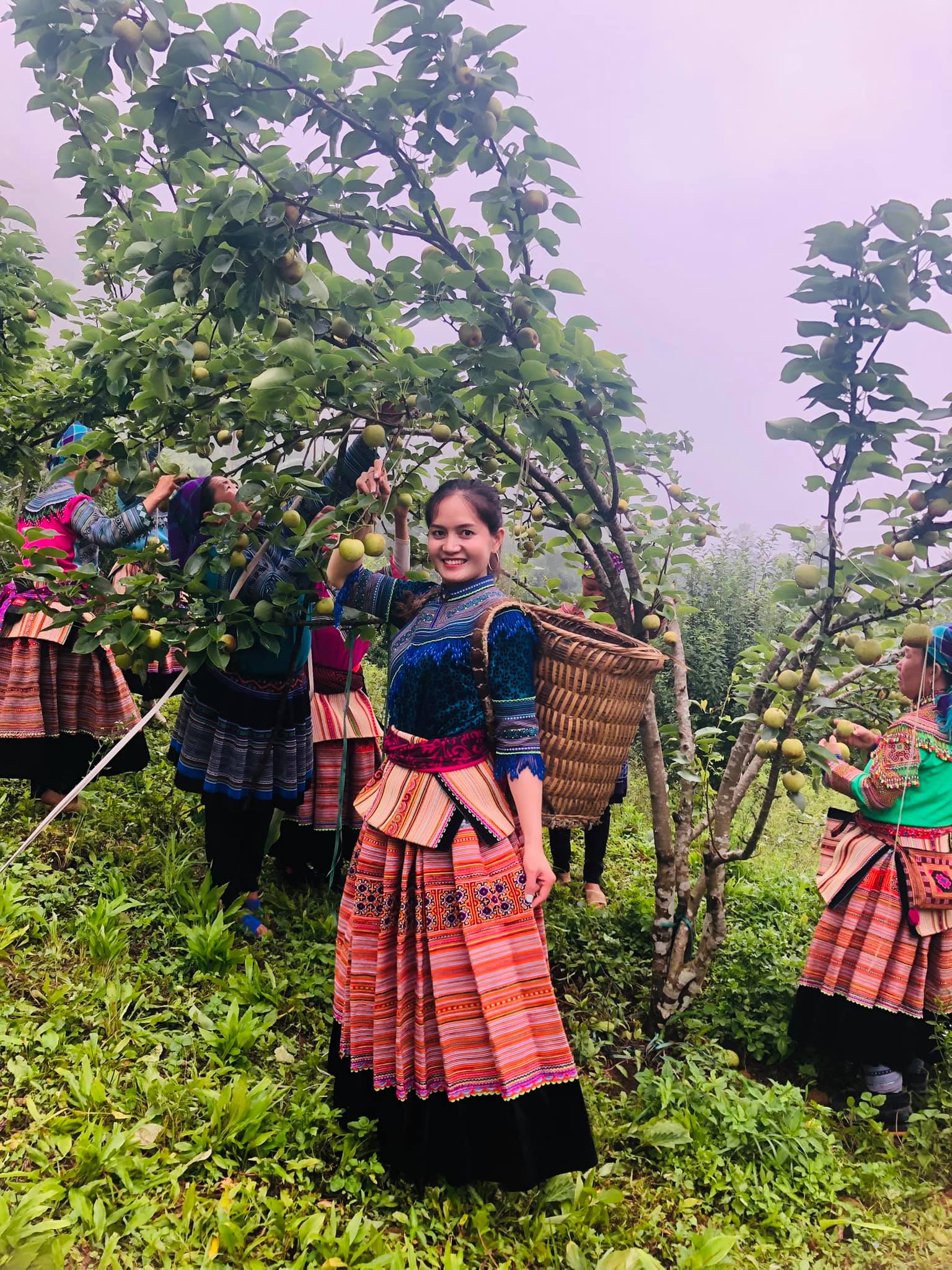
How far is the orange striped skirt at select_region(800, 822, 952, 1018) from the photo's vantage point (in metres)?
2.42

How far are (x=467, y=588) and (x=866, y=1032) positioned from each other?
194 centimetres

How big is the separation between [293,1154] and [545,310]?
2.30 metres

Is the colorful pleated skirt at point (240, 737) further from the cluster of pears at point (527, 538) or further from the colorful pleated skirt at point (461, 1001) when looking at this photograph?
the cluster of pears at point (527, 538)

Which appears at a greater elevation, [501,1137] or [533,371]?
[533,371]

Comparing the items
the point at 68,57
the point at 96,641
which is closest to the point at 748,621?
the point at 96,641

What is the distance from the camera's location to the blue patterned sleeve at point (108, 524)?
3057mm

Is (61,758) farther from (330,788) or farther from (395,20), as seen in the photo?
(395,20)

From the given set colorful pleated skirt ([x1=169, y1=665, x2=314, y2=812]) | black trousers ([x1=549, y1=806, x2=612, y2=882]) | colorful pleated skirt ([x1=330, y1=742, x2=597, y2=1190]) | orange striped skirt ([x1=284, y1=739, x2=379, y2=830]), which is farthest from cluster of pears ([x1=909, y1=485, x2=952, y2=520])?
orange striped skirt ([x1=284, y1=739, x2=379, y2=830])

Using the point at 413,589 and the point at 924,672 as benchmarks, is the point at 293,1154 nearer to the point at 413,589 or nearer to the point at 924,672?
the point at 413,589

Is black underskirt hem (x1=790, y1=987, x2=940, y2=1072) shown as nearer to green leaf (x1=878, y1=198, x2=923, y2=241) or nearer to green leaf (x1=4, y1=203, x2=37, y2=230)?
green leaf (x1=878, y1=198, x2=923, y2=241)

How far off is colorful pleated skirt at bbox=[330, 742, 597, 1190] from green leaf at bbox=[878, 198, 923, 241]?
1.60 m

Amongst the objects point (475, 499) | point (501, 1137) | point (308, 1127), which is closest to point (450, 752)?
point (475, 499)

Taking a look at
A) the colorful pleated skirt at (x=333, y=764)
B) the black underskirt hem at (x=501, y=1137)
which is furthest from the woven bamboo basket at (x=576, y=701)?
the colorful pleated skirt at (x=333, y=764)

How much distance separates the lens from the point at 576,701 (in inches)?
76.2
